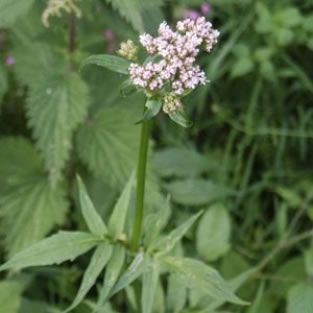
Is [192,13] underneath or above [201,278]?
above

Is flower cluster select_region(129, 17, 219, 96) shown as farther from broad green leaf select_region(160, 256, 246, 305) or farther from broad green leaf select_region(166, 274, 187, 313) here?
broad green leaf select_region(166, 274, 187, 313)

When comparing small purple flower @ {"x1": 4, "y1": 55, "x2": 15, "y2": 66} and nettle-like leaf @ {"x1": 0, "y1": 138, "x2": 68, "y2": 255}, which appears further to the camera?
small purple flower @ {"x1": 4, "y1": 55, "x2": 15, "y2": 66}

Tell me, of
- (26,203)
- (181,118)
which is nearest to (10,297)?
(26,203)

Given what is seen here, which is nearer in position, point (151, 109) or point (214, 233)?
point (151, 109)

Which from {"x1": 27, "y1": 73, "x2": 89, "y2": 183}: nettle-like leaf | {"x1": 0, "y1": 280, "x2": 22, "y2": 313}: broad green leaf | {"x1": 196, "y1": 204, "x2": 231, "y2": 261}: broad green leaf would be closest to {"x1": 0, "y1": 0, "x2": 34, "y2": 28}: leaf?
{"x1": 27, "y1": 73, "x2": 89, "y2": 183}: nettle-like leaf

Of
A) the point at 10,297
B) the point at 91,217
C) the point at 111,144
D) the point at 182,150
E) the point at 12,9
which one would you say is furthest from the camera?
the point at 182,150

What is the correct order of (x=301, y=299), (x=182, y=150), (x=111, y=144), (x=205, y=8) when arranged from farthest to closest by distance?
(x=205, y=8) → (x=182, y=150) → (x=111, y=144) → (x=301, y=299)

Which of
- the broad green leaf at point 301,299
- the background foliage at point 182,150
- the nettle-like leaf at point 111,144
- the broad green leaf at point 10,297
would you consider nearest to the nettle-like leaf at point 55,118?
the background foliage at point 182,150

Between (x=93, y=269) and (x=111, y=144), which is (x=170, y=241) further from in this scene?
(x=111, y=144)
